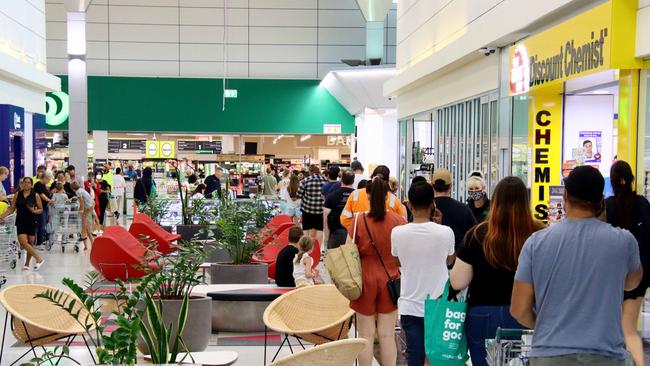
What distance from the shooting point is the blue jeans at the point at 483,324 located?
451 centimetres

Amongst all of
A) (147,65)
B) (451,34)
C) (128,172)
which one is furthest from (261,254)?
(147,65)

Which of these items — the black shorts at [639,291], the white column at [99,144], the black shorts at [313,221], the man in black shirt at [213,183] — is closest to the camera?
the black shorts at [639,291]

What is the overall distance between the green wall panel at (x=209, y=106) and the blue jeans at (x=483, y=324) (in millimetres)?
30424

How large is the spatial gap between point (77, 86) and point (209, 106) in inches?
414

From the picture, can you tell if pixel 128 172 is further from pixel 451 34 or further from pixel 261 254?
pixel 261 254

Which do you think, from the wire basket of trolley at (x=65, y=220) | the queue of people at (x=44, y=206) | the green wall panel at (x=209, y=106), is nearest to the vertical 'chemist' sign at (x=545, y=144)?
the queue of people at (x=44, y=206)

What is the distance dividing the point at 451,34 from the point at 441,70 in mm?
875

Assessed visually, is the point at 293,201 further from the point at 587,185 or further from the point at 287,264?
the point at 587,185

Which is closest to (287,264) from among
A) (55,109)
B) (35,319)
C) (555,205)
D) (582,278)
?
(35,319)

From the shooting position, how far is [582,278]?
11.4 ft

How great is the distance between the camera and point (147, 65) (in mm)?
35250

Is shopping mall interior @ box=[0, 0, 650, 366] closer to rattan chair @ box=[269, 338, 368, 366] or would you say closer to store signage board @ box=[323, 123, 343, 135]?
rattan chair @ box=[269, 338, 368, 366]

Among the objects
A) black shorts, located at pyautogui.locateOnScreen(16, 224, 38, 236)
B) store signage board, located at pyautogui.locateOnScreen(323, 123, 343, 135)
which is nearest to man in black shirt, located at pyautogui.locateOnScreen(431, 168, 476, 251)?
black shorts, located at pyautogui.locateOnScreen(16, 224, 38, 236)

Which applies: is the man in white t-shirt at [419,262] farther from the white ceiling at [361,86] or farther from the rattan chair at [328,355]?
the white ceiling at [361,86]
